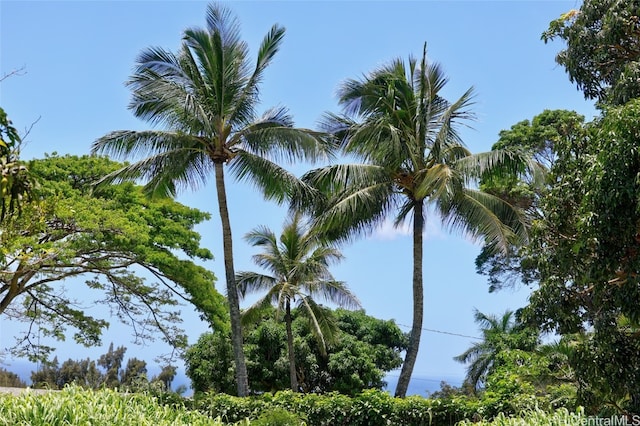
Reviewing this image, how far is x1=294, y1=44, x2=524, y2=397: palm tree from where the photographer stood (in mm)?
14141

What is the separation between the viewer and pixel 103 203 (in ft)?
50.3

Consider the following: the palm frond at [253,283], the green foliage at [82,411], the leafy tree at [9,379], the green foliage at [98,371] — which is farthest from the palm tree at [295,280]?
the green foliage at [82,411]

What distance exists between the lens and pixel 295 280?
69.4 ft

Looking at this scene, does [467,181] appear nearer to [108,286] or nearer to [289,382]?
[108,286]

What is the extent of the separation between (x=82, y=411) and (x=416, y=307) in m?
8.49

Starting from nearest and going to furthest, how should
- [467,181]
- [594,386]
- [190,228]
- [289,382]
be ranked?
[594,386], [467,181], [190,228], [289,382]

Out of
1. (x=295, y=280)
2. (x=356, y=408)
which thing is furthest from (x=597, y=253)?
(x=295, y=280)

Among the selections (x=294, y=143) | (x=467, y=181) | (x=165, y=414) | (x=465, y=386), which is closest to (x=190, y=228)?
(x=294, y=143)

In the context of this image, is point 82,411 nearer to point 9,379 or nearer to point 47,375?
point 47,375

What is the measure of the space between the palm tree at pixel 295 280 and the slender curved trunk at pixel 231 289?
5457 millimetres

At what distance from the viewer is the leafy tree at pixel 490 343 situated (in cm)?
2177

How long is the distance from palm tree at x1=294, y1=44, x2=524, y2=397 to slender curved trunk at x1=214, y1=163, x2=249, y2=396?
1885 millimetres

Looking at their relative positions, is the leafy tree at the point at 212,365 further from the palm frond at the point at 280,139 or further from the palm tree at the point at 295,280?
the palm frond at the point at 280,139

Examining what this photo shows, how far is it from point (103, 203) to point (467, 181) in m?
8.38
